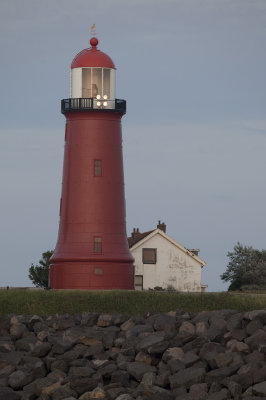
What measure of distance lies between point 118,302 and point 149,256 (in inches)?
1217

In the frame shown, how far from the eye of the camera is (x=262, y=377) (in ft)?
69.4

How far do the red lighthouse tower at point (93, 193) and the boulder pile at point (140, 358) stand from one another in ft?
62.6

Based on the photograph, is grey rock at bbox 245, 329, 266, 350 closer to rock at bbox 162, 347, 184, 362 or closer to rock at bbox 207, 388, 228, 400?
rock at bbox 162, 347, 184, 362

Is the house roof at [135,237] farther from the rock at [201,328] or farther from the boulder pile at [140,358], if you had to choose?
the rock at [201,328]

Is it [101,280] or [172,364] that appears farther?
[101,280]

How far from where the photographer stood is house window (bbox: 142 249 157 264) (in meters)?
64.0

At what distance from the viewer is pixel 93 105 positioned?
46.8 m

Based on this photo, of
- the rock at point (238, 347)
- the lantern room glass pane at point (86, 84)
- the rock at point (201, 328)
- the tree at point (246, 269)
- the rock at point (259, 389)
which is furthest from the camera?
the tree at point (246, 269)

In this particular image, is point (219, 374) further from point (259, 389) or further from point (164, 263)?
point (164, 263)

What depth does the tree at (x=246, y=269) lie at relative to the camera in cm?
6228

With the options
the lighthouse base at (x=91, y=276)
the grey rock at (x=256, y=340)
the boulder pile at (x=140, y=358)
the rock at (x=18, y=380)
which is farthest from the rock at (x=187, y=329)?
the lighthouse base at (x=91, y=276)

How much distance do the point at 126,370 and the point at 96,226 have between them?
23.2 meters

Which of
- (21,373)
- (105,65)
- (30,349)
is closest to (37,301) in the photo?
(30,349)

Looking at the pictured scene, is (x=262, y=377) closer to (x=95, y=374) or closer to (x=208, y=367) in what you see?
(x=208, y=367)
